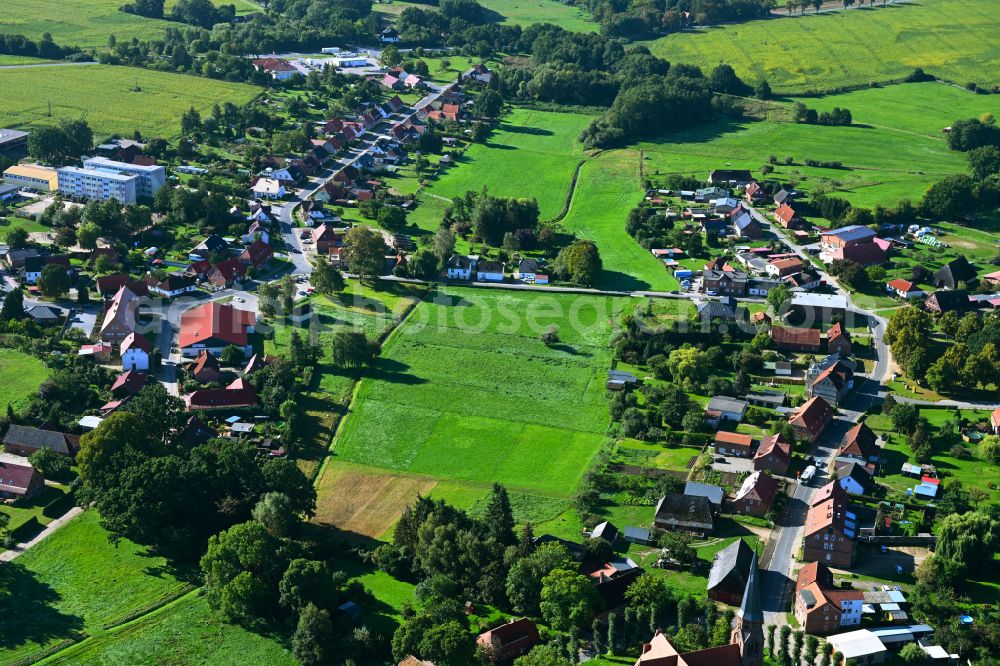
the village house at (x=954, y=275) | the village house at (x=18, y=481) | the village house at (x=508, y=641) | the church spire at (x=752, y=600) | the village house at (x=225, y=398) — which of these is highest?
the village house at (x=954, y=275)

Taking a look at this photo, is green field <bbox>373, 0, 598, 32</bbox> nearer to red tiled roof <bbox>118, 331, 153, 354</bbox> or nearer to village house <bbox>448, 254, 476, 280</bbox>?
village house <bbox>448, 254, 476, 280</bbox>

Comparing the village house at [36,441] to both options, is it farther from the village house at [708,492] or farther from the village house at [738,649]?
the village house at [738,649]

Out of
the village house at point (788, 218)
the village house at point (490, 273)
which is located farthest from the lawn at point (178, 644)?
the village house at point (788, 218)

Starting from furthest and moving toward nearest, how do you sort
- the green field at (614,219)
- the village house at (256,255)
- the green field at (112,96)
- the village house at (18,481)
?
the green field at (112,96) → the green field at (614,219) → the village house at (256,255) → the village house at (18,481)

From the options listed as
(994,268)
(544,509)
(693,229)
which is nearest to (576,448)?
(544,509)

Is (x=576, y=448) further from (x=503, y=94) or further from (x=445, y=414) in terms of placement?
(x=503, y=94)

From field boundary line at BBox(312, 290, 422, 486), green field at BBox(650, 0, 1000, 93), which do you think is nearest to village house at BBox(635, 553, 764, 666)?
field boundary line at BBox(312, 290, 422, 486)
